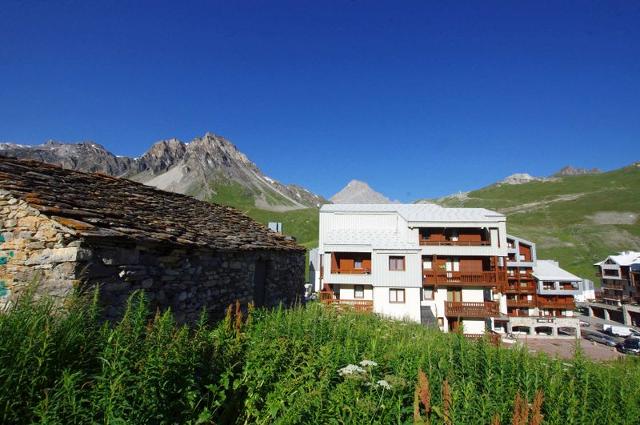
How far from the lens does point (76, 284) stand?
5.55 meters

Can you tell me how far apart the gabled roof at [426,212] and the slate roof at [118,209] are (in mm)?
18223

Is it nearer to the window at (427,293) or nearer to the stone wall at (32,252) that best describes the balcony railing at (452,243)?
the window at (427,293)

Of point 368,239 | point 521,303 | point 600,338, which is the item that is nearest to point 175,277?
point 368,239

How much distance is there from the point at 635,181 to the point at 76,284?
221m

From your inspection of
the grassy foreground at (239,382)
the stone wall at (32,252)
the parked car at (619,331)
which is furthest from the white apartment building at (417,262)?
the stone wall at (32,252)

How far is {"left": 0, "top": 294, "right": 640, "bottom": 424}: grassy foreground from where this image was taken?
2836mm

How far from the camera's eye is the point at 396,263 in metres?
26.3

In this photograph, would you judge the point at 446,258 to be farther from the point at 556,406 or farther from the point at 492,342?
the point at 556,406

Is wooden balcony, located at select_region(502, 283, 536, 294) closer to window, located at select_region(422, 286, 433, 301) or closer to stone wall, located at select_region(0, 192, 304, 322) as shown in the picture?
window, located at select_region(422, 286, 433, 301)

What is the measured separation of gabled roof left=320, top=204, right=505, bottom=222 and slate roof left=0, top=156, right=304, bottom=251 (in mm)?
18223

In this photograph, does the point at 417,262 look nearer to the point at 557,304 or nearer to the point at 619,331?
the point at 557,304

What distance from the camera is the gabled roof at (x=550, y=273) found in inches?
1575

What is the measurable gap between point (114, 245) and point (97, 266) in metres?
0.49

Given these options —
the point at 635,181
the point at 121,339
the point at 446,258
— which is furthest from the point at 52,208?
the point at 635,181
